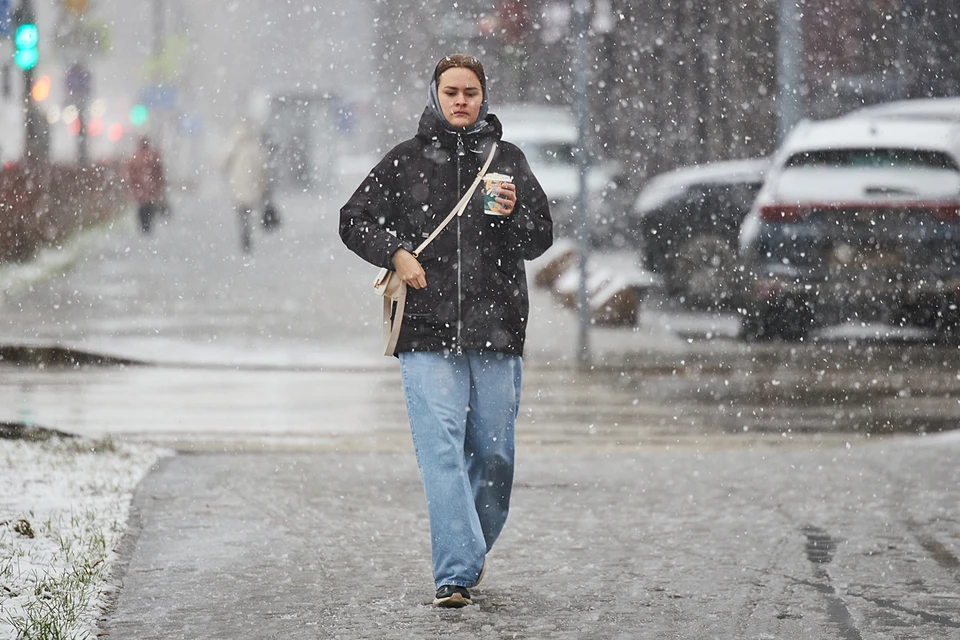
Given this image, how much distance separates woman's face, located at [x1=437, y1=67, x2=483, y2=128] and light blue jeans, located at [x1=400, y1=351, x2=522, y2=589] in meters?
0.75

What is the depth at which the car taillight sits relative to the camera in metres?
13.4

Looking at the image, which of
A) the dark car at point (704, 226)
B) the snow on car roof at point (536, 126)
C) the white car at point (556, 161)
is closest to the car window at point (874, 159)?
the dark car at point (704, 226)

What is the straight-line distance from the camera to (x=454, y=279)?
18.9 ft

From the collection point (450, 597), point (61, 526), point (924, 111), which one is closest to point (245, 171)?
point (924, 111)

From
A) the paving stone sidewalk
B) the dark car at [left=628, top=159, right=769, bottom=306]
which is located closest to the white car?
the dark car at [left=628, top=159, right=769, bottom=306]

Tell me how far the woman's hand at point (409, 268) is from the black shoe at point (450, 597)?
945mm

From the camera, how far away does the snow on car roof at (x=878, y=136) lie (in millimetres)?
13578

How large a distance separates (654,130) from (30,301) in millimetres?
16584

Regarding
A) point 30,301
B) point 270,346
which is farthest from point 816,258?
point 30,301

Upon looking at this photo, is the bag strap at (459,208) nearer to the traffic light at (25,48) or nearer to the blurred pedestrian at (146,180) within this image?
the traffic light at (25,48)

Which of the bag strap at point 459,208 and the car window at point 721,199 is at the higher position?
the bag strap at point 459,208

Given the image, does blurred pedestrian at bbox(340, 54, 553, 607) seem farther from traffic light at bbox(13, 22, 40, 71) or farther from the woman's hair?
traffic light at bbox(13, 22, 40, 71)

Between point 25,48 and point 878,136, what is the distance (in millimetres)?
8782

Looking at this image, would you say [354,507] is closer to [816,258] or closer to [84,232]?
[816,258]
